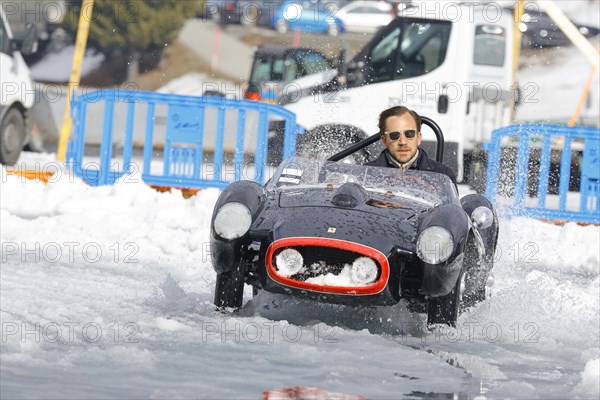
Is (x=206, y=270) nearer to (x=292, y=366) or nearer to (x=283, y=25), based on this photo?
(x=292, y=366)

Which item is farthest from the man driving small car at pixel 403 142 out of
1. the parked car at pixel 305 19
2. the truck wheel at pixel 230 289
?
the parked car at pixel 305 19

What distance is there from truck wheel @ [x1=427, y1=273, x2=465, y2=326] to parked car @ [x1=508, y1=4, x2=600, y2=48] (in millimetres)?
30893

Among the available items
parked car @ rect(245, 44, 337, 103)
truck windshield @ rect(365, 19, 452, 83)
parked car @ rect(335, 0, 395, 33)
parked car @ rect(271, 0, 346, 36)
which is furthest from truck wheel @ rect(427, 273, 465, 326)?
parked car @ rect(335, 0, 395, 33)

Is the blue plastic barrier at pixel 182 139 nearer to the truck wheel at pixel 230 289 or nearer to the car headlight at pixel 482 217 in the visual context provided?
the car headlight at pixel 482 217

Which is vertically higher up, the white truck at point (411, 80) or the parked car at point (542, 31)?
the parked car at point (542, 31)

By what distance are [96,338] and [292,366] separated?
43.3 inches

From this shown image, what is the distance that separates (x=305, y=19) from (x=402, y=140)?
37084 millimetres

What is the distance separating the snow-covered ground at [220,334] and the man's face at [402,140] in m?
1.15

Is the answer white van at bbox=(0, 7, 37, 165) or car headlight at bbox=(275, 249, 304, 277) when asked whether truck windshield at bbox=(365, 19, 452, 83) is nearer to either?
white van at bbox=(0, 7, 37, 165)

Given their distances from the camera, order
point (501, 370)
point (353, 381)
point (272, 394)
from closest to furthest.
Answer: point (272, 394), point (353, 381), point (501, 370)

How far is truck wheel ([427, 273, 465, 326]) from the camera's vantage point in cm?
714

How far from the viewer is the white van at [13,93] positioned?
16.9 metres

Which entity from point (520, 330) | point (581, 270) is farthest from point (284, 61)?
point (520, 330)

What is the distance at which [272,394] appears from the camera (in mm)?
5430
